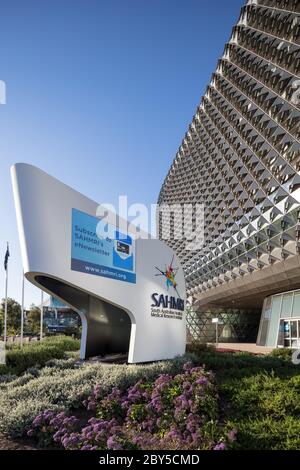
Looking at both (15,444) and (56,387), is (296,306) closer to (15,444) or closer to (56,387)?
(56,387)

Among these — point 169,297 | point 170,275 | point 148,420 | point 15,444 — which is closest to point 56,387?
point 15,444

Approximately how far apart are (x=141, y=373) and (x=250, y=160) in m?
29.4

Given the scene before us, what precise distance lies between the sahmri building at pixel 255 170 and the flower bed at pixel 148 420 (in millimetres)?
21744

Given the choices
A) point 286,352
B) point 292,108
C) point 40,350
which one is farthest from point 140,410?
point 292,108

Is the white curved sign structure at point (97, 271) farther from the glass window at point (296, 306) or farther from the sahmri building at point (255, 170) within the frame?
the glass window at point (296, 306)

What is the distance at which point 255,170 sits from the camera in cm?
3672

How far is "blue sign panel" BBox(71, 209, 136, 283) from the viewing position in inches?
600

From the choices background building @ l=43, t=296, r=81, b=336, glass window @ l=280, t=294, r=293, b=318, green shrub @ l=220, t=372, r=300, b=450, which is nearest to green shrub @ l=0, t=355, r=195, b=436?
green shrub @ l=220, t=372, r=300, b=450

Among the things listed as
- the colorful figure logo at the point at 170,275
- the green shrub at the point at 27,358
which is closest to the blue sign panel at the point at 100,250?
the colorful figure logo at the point at 170,275

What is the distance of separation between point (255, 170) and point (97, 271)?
25029 mm

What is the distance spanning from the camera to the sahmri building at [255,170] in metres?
30.5

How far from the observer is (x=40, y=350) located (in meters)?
19.3
